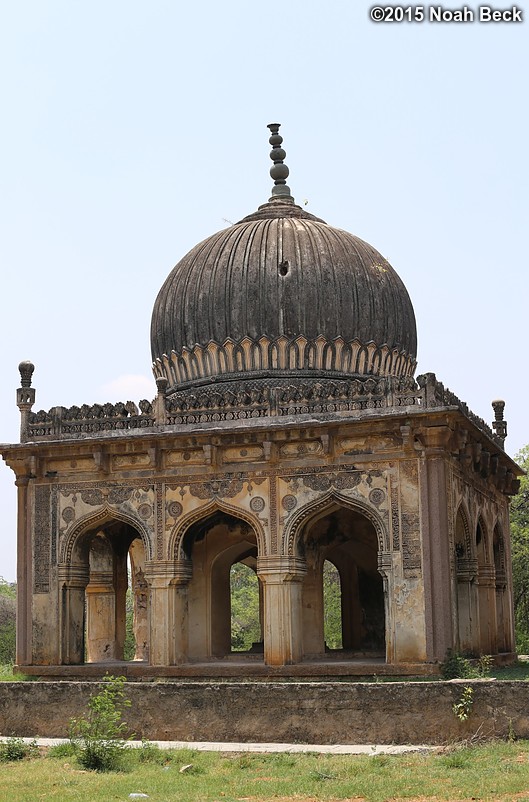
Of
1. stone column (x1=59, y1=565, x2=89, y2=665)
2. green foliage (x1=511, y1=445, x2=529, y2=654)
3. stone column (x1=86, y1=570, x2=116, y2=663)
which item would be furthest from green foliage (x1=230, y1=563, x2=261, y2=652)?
stone column (x1=59, y1=565, x2=89, y2=665)

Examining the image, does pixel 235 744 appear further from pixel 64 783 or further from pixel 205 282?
pixel 205 282

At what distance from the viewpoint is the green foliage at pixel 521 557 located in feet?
89.3

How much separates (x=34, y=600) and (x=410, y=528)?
5.82 metres

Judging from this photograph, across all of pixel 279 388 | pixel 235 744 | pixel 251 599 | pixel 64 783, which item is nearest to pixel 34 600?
pixel 279 388

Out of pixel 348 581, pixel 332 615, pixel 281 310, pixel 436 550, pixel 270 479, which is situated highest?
pixel 281 310

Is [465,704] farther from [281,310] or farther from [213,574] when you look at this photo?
[281,310]

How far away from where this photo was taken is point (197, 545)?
19.2 meters

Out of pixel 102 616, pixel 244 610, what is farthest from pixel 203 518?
pixel 244 610

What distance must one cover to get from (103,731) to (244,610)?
28866mm

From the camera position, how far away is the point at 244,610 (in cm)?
4106

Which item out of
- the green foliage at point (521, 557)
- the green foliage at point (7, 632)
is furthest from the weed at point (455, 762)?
the green foliage at point (7, 632)

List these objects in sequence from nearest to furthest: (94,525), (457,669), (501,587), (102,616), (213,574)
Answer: (457,669) → (94,525) → (213,574) → (102,616) → (501,587)

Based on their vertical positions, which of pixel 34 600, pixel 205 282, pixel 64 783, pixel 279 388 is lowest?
pixel 64 783

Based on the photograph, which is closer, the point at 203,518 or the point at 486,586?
the point at 203,518
